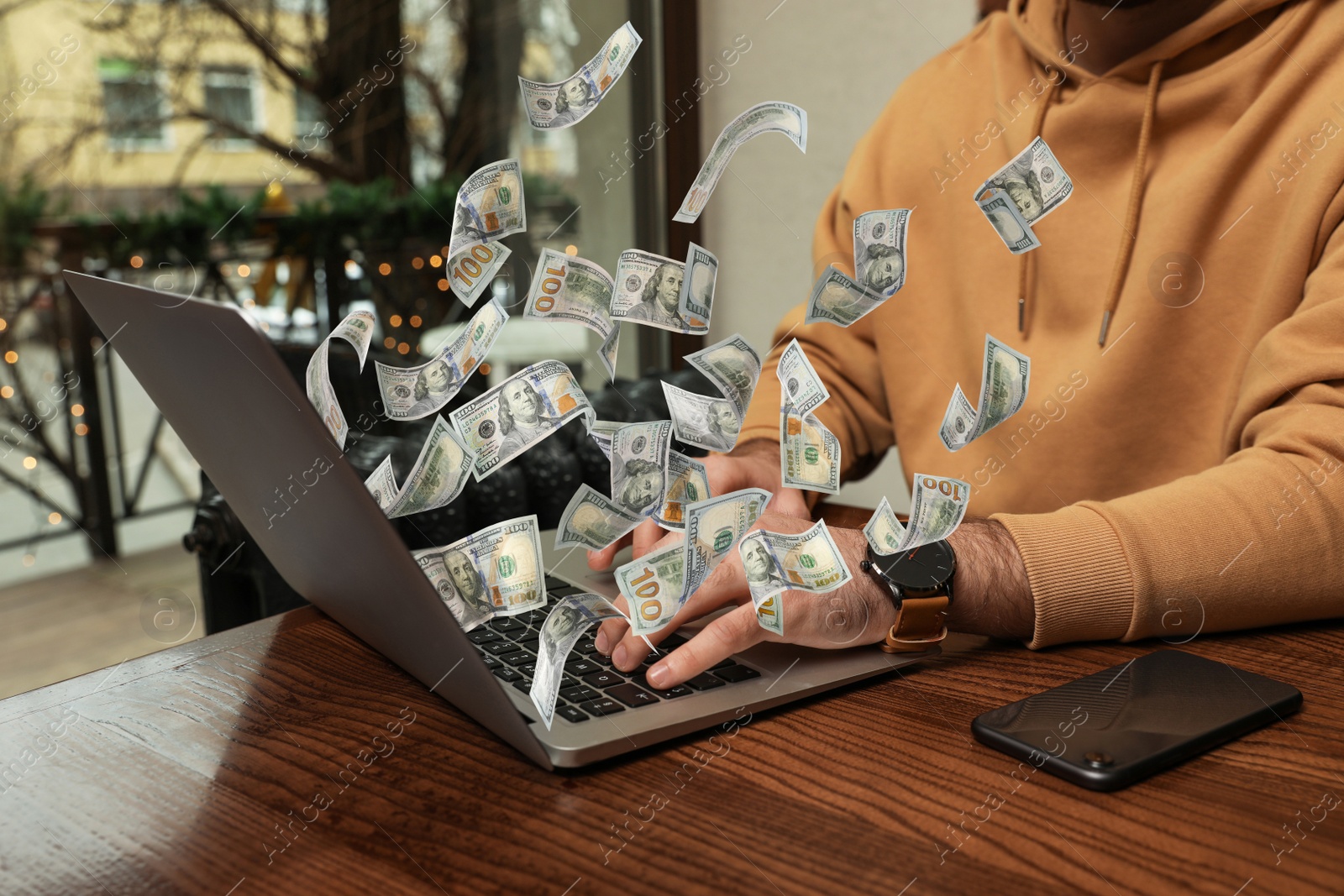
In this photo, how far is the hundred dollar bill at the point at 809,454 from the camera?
75 cm

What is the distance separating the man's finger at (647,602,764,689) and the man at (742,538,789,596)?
0.06 ft

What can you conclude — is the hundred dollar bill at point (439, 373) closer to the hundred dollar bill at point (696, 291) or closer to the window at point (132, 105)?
the hundred dollar bill at point (696, 291)

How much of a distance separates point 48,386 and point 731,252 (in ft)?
6.95

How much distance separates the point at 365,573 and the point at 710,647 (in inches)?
8.6

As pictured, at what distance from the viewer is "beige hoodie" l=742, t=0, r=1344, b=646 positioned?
781mm

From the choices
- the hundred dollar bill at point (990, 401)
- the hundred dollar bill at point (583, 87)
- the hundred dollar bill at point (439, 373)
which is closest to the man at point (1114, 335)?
the hundred dollar bill at point (990, 401)

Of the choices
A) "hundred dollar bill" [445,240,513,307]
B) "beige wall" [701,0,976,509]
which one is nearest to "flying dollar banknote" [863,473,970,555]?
"hundred dollar bill" [445,240,513,307]

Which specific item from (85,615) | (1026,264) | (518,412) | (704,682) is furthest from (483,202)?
(85,615)

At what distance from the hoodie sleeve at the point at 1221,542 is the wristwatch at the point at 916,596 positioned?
0.07 m

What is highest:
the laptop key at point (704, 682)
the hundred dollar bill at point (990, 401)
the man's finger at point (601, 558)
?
the hundred dollar bill at point (990, 401)

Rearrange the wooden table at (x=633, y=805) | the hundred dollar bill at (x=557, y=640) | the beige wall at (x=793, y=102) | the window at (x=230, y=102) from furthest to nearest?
the window at (x=230, y=102), the beige wall at (x=793, y=102), the hundred dollar bill at (x=557, y=640), the wooden table at (x=633, y=805)

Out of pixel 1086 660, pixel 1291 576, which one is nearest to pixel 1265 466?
pixel 1291 576

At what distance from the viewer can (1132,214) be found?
1122 mm

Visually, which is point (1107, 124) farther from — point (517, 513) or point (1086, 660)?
point (517, 513)
